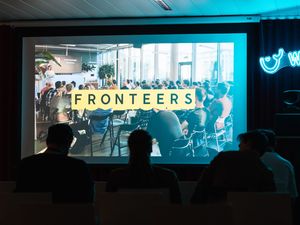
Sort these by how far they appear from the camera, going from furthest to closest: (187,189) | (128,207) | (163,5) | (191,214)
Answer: (163,5) → (187,189) → (128,207) → (191,214)

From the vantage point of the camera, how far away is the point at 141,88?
702 cm

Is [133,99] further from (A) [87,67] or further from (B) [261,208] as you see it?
(B) [261,208]

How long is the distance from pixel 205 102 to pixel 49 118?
93.0 inches

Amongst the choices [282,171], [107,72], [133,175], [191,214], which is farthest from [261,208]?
[107,72]

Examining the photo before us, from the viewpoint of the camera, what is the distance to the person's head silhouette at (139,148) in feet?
10.5

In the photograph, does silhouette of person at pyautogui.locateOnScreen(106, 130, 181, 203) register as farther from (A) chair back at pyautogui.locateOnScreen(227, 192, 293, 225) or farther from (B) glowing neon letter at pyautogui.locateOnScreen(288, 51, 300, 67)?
(B) glowing neon letter at pyautogui.locateOnScreen(288, 51, 300, 67)

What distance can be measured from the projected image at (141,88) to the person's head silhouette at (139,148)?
3.67 meters

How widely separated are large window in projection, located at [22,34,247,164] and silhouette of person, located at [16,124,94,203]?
155 inches

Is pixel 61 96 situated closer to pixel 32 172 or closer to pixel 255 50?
pixel 255 50

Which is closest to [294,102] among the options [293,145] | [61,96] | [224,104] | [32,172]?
[293,145]

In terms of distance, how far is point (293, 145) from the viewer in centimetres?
550

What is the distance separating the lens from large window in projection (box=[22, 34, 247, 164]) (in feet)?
22.5

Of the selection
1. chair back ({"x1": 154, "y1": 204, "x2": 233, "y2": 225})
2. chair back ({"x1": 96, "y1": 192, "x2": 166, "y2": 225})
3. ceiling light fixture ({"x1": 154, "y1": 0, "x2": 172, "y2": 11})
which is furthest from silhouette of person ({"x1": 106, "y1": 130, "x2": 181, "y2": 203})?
ceiling light fixture ({"x1": 154, "y1": 0, "x2": 172, "y2": 11})

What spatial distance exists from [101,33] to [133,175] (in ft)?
14.2
